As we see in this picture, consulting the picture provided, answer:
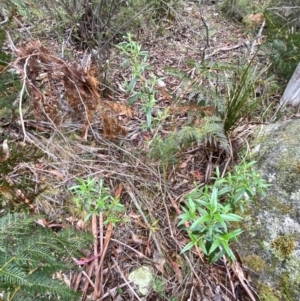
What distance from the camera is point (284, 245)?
1.83 m

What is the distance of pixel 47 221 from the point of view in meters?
1.92

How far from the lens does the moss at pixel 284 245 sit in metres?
1.81

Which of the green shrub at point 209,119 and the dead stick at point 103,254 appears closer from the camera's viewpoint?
the dead stick at point 103,254

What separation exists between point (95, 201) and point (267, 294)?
1011 mm

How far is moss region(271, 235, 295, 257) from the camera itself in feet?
5.95

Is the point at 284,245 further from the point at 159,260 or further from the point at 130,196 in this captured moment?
the point at 130,196

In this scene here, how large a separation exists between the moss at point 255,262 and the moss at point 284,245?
4.1 inches

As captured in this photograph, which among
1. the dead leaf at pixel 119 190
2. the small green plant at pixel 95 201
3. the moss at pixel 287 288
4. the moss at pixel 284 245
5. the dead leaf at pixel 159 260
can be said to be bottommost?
the dead leaf at pixel 159 260

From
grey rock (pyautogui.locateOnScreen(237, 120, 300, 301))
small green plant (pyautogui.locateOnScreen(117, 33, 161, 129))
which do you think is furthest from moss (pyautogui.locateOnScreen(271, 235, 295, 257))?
small green plant (pyautogui.locateOnScreen(117, 33, 161, 129))

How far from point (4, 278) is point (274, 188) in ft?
4.87

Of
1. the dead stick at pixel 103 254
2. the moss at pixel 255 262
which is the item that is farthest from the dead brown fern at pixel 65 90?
the moss at pixel 255 262

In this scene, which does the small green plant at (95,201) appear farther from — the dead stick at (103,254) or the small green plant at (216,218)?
the small green plant at (216,218)

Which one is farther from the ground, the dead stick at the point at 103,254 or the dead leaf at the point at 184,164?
the dead leaf at the point at 184,164

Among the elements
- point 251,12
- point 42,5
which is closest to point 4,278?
point 42,5
